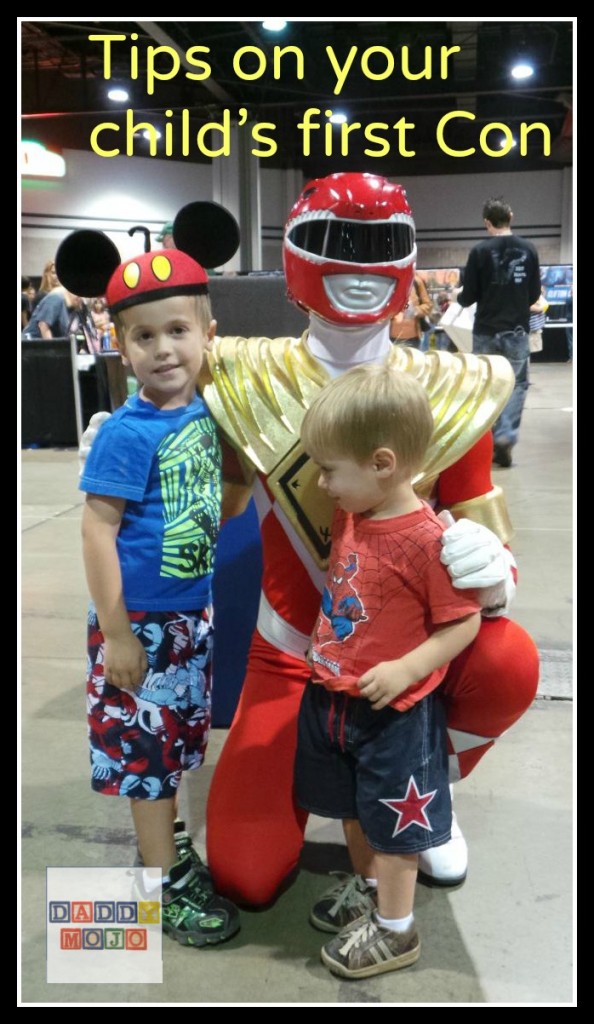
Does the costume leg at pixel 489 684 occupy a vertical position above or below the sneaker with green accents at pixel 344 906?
above

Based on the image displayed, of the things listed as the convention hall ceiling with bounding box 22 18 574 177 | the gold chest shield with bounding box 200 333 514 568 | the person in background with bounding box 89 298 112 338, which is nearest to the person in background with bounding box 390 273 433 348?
the convention hall ceiling with bounding box 22 18 574 177

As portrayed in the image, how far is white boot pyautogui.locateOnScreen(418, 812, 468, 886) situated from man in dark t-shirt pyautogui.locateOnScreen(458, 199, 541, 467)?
3986mm

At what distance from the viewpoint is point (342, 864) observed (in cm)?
183

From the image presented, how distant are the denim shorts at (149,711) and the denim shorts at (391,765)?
25 cm

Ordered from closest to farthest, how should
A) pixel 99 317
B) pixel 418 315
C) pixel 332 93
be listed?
pixel 418 315
pixel 99 317
pixel 332 93

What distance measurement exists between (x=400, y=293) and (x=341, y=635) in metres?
0.64

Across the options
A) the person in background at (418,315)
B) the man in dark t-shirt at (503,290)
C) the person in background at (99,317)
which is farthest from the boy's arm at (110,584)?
the person in background at (99,317)

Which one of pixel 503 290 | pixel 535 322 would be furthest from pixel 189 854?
pixel 535 322

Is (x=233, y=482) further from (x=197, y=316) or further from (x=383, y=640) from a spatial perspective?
(x=383, y=640)

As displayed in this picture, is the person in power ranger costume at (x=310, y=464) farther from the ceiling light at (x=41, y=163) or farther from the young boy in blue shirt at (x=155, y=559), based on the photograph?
the ceiling light at (x=41, y=163)

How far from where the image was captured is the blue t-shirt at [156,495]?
1.45m

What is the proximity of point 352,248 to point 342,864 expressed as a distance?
119 cm

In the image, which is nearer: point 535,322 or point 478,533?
point 478,533
